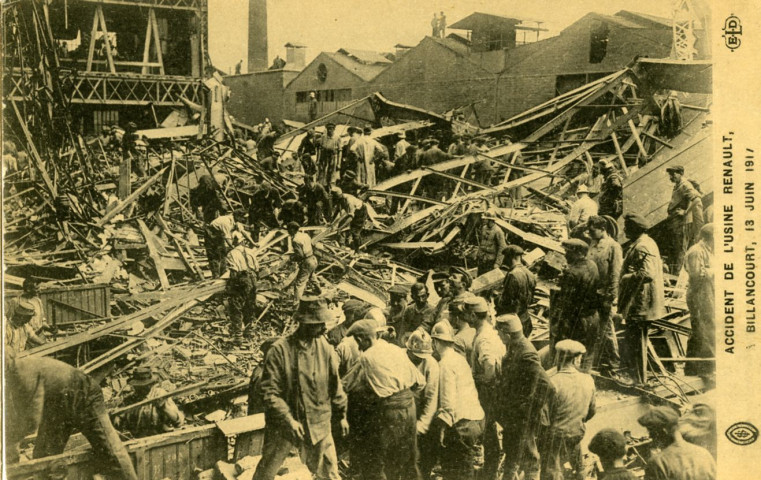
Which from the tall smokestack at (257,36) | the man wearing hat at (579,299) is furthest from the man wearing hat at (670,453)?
the tall smokestack at (257,36)

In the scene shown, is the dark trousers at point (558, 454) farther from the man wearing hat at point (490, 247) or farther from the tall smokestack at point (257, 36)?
the tall smokestack at point (257, 36)

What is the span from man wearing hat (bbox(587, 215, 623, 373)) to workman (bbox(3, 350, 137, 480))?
4201 millimetres

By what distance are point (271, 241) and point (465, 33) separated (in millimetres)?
2793

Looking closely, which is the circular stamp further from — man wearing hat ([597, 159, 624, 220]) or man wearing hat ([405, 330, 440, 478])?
man wearing hat ([405, 330, 440, 478])

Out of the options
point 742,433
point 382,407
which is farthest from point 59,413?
point 742,433

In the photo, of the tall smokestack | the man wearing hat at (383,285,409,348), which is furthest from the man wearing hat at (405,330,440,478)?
the tall smokestack

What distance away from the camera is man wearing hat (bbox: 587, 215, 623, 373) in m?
5.40

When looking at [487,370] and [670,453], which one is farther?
[487,370]

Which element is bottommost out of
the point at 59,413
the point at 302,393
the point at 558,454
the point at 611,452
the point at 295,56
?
the point at 558,454

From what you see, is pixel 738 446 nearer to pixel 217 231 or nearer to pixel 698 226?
pixel 698 226

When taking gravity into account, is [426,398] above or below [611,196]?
below

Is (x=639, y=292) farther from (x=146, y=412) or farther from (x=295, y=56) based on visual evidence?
(x=146, y=412)

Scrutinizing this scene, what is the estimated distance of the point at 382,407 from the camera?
468 cm

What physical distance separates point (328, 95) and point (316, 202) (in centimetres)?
119
